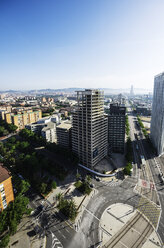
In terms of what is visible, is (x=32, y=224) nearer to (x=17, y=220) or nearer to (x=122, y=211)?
(x=17, y=220)

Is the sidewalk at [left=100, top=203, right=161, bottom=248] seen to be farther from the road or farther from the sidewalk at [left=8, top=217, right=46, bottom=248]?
the sidewalk at [left=8, top=217, right=46, bottom=248]

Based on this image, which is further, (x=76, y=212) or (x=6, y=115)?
(x=6, y=115)

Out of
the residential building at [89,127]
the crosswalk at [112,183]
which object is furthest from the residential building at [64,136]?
the crosswalk at [112,183]

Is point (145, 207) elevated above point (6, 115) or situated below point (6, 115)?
below

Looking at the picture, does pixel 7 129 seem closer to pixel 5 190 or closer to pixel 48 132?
pixel 48 132

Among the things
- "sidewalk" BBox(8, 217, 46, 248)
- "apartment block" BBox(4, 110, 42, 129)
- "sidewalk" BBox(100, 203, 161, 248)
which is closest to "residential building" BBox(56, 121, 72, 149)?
"sidewalk" BBox(100, 203, 161, 248)

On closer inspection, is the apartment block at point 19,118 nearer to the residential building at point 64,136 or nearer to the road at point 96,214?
the residential building at point 64,136

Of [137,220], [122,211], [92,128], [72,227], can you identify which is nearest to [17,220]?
[72,227]
